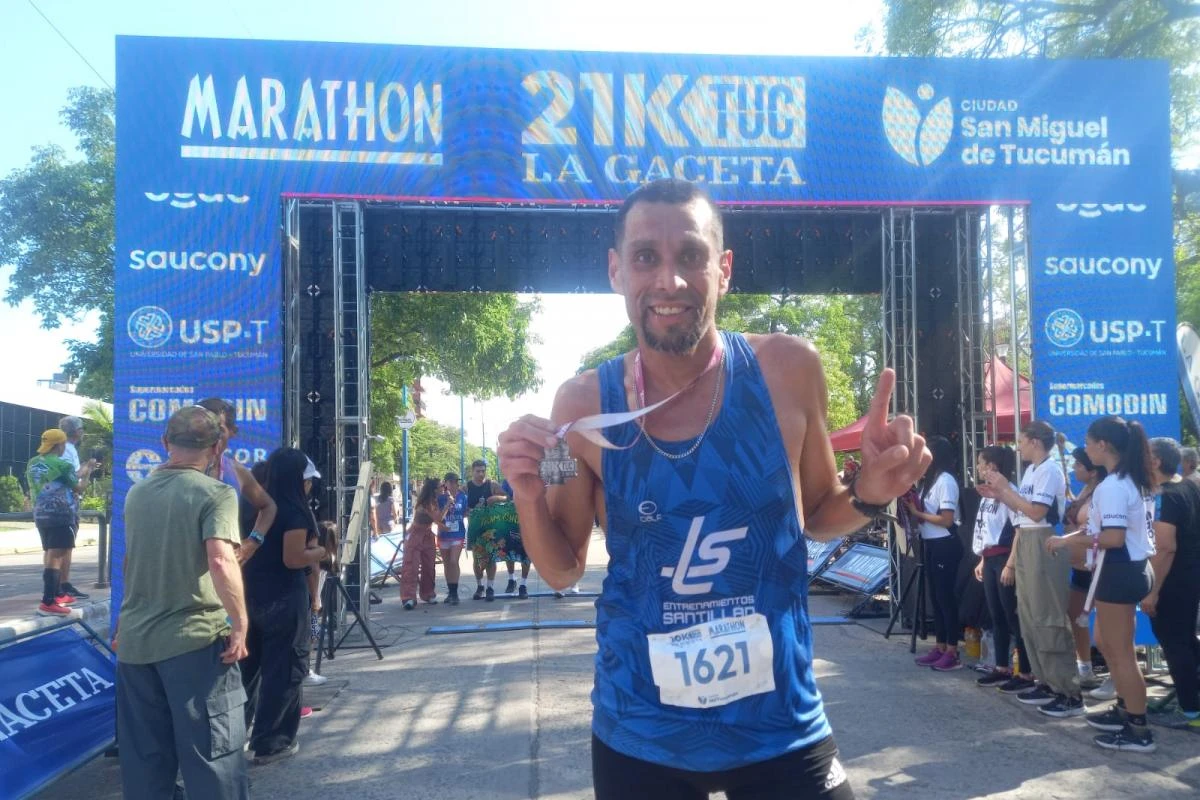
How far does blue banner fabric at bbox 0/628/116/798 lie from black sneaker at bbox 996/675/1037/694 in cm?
590

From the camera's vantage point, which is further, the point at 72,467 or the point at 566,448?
the point at 72,467

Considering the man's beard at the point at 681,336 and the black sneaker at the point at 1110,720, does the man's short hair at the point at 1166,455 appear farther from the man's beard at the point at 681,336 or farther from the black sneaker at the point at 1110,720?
the man's beard at the point at 681,336

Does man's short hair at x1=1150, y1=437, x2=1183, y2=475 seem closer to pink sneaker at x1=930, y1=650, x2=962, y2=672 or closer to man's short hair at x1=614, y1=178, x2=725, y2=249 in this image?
pink sneaker at x1=930, y1=650, x2=962, y2=672

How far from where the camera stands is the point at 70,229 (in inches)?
830

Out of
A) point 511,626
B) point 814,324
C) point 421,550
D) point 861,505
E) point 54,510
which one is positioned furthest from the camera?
point 814,324

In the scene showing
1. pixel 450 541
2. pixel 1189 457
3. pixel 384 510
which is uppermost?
pixel 1189 457

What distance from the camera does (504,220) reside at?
9547mm

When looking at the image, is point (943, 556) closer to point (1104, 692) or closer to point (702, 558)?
point (1104, 692)

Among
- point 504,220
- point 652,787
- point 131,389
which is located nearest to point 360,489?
point 131,389

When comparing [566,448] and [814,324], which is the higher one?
[814,324]

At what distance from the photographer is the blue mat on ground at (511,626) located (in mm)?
9227

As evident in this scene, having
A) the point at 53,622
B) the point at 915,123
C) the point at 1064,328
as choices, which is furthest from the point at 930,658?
the point at 53,622

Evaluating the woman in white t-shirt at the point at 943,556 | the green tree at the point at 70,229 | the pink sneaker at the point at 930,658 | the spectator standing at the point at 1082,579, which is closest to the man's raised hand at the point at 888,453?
the spectator standing at the point at 1082,579

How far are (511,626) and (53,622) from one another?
17.1 ft
